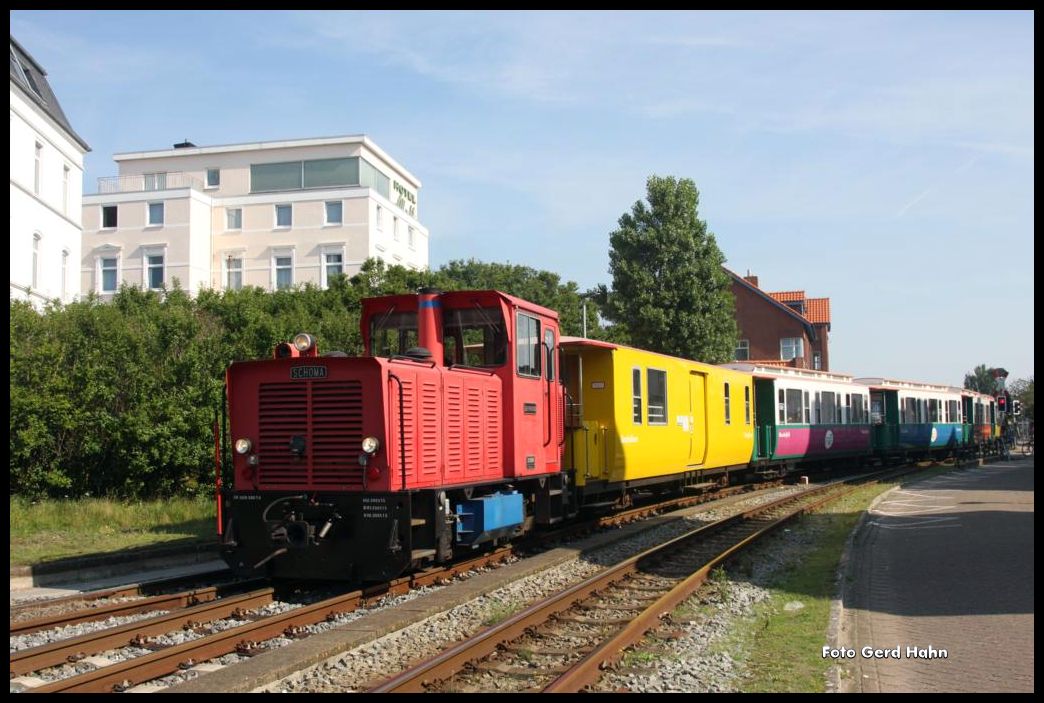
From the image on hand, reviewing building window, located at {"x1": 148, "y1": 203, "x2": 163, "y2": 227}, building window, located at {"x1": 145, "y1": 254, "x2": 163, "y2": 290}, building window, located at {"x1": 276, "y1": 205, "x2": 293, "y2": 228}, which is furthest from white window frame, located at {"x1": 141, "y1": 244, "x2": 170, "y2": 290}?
building window, located at {"x1": 276, "y1": 205, "x2": 293, "y2": 228}

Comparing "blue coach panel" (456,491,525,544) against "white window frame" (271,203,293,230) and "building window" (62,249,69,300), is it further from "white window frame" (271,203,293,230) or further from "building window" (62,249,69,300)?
"white window frame" (271,203,293,230)

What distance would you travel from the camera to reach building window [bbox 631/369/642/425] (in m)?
15.8

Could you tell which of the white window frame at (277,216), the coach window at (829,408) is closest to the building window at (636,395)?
the coach window at (829,408)

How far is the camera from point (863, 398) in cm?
3216

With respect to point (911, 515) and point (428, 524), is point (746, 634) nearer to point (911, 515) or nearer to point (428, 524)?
point (428, 524)

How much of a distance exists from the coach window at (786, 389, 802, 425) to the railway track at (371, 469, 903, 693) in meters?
13.0

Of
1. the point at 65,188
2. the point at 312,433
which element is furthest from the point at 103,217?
the point at 312,433

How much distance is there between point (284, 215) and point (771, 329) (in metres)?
32.7

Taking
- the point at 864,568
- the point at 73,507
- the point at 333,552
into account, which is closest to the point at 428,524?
the point at 333,552

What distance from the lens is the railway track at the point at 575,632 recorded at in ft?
22.2

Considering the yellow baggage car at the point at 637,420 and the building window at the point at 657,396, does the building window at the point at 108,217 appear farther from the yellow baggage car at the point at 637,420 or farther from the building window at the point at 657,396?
the building window at the point at 657,396

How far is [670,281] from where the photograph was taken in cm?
4050

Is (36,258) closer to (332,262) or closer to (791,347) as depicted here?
(332,262)

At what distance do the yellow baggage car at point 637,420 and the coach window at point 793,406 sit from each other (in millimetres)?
5138
